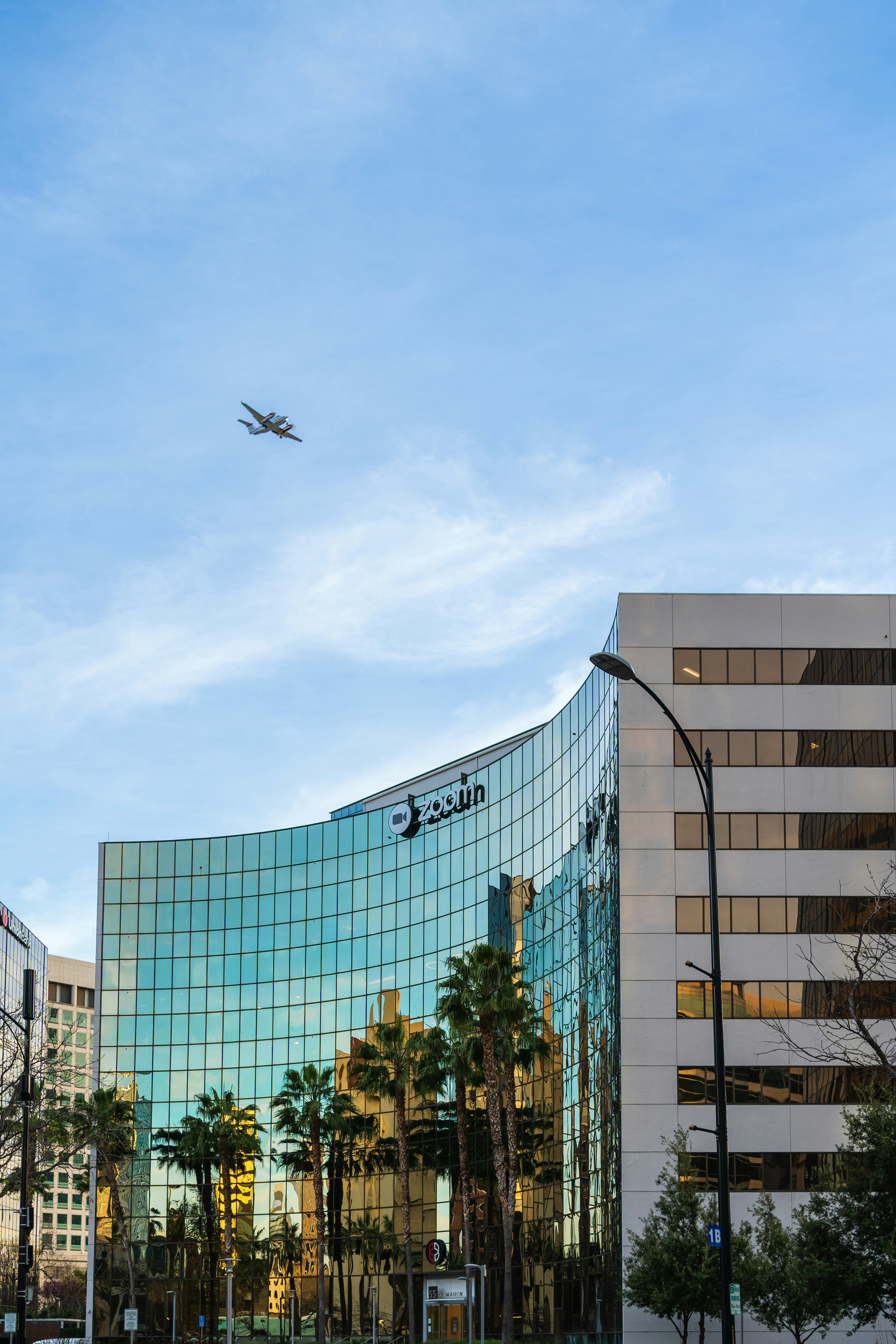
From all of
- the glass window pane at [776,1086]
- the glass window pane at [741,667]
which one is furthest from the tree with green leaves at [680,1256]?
the glass window pane at [741,667]

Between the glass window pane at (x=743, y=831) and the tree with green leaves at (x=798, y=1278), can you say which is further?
the glass window pane at (x=743, y=831)

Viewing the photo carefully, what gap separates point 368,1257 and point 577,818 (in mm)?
33692

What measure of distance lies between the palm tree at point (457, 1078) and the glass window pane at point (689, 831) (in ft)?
50.8

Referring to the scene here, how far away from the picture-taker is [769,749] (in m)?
54.0

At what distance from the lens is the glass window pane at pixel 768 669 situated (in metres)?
54.5

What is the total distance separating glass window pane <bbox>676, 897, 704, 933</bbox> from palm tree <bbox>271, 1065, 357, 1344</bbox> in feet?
118

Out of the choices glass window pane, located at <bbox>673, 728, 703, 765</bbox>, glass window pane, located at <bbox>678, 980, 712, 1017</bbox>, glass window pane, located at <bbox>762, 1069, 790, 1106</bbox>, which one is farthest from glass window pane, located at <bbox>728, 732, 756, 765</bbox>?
glass window pane, located at <bbox>762, 1069, 790, 1106</bbox>

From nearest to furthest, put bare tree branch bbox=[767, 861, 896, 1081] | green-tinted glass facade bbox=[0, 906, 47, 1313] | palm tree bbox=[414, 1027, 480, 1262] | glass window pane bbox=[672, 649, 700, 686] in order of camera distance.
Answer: bare tree branch bbox=[767, 861, 896, 1081]
glass window pane bbox=[672, 649, 700, 686]
palm tree bbox=[414, 1027, 480, 1262]
green-tinted glass facade bbox=[0, 906, 47, 1313]

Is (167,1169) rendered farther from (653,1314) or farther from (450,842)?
(653,1314)

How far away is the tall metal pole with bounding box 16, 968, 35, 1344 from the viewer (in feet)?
121

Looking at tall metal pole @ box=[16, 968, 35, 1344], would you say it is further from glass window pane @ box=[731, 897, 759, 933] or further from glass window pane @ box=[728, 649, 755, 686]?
glass window pane @ box=[728, 649, 755, 686]

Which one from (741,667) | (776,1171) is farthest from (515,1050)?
(741,667)

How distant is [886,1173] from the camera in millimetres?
32750

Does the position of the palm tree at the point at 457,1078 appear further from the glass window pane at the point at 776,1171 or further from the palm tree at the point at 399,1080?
the glass window pane at the point at 776,1171
